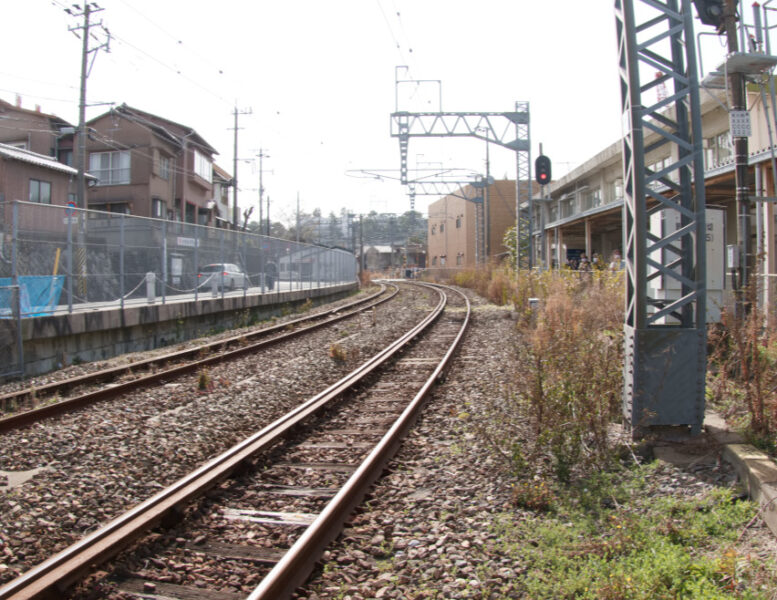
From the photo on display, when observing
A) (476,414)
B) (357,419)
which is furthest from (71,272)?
(476,414)

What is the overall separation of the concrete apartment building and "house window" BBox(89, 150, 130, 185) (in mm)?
24449

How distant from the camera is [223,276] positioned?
17844mm

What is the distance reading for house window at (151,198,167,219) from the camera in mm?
36875

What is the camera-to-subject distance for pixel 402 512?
4.45 meters

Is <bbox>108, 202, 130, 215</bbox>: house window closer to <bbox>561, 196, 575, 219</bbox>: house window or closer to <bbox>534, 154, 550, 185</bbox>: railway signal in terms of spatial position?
<bbox>561, 196, 575, 219</bbox>: house window

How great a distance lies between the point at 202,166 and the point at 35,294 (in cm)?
3617

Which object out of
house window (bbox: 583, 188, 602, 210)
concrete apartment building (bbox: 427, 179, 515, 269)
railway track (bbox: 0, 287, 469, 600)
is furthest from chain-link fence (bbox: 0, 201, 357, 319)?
concrete apartment building (bbox: 427, 179, 515, 269)

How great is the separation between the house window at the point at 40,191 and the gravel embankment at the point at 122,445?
20986mm

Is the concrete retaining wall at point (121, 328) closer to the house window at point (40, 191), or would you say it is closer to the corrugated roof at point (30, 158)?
the corrugated roof at point (30, 158)

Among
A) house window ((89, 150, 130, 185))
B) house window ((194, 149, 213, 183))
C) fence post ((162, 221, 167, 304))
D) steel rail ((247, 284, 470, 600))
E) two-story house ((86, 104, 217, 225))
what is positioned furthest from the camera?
house window ((194, 149, 213, 183))

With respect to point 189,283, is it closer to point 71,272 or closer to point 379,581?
point 71,272

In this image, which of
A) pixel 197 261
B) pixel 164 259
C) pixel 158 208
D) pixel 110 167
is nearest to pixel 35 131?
pixel 110 167

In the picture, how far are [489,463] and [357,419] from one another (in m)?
2.08

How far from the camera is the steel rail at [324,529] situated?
3230 mm
